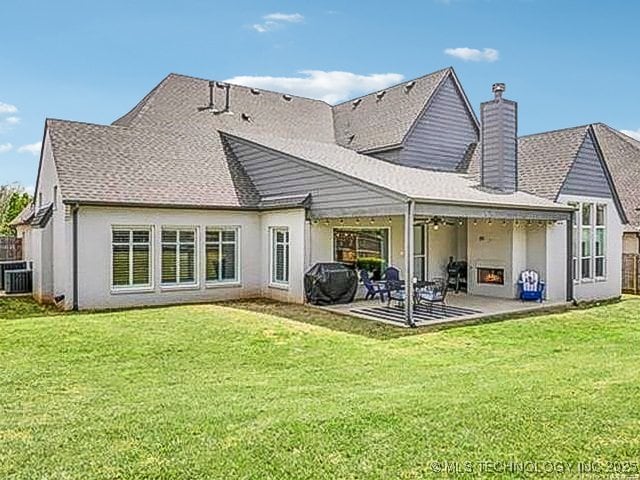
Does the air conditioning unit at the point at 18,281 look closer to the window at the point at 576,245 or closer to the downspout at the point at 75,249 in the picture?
the downspout at the point at 75,249

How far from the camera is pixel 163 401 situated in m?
5.76

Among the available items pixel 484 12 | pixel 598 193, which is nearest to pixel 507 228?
pixel 598 193

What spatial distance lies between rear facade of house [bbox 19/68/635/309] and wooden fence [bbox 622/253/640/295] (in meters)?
1.54

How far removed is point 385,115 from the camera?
2141 centimetres

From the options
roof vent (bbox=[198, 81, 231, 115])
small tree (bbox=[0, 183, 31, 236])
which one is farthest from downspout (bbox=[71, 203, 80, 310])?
small tree (bbox=[0, 183, 31, 236])

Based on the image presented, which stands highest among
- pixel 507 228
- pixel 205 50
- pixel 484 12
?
pixel 205 50

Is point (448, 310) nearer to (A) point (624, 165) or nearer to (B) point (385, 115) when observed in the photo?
(B) point (385, 115)

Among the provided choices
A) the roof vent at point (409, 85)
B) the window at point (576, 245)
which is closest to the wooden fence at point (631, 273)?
the window at point (576, 245)

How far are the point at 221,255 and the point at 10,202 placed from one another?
29.1 m

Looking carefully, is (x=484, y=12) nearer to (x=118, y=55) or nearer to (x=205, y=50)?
(x=205, y=50)

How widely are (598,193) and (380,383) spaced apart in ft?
42.3

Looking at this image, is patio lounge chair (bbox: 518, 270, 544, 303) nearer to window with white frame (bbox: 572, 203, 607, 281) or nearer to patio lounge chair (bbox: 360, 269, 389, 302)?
window with white frame (bbox: 572, 203, 607, 281)

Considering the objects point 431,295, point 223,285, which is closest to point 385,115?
point 223,285

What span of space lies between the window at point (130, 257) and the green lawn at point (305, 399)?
129 inches
